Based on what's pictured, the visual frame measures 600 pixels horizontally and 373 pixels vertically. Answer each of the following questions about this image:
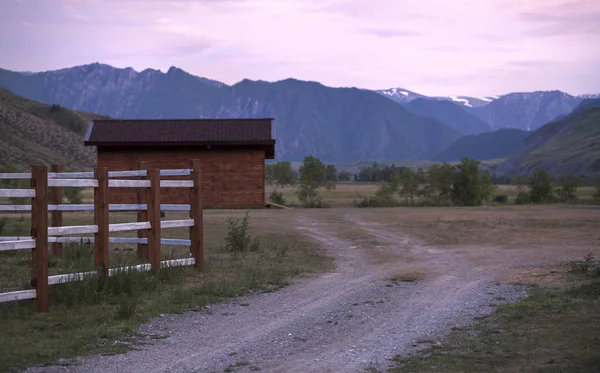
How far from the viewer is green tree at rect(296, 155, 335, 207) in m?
40.8

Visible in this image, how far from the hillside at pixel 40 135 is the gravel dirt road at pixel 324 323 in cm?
5728

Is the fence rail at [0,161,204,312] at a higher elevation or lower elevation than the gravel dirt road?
higher

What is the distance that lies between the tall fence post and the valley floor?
6.38 feet

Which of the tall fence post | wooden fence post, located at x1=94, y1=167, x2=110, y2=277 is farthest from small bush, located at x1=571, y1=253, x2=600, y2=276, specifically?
wooden fence post, located at x1=94, y1=167, x2=110, y2=277

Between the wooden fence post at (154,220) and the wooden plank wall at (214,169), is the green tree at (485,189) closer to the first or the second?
the wooden plank wall at (214,169)

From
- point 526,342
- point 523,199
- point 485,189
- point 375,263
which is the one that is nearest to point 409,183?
point 485,189

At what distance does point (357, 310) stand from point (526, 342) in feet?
8.71

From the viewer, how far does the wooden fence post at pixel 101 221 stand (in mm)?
10328

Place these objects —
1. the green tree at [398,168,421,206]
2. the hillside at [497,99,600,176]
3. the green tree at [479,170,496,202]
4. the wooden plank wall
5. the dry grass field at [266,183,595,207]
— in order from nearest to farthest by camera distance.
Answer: the wooden plank wall
the green tree at [479,170,496,202]
the green tree at [398,168,421,206]
the dry grass field at [266,183,595,207]
the hillside at [497,99,600,176]

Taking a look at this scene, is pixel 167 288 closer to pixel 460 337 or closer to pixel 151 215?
pixel 151 215

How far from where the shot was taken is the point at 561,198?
45688 mm

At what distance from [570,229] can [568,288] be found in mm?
11458

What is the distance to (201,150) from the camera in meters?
30.9

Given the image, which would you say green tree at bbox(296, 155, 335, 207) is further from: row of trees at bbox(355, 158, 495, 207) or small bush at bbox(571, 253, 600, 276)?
small bush at bbox(571, 253, 600, 276)
